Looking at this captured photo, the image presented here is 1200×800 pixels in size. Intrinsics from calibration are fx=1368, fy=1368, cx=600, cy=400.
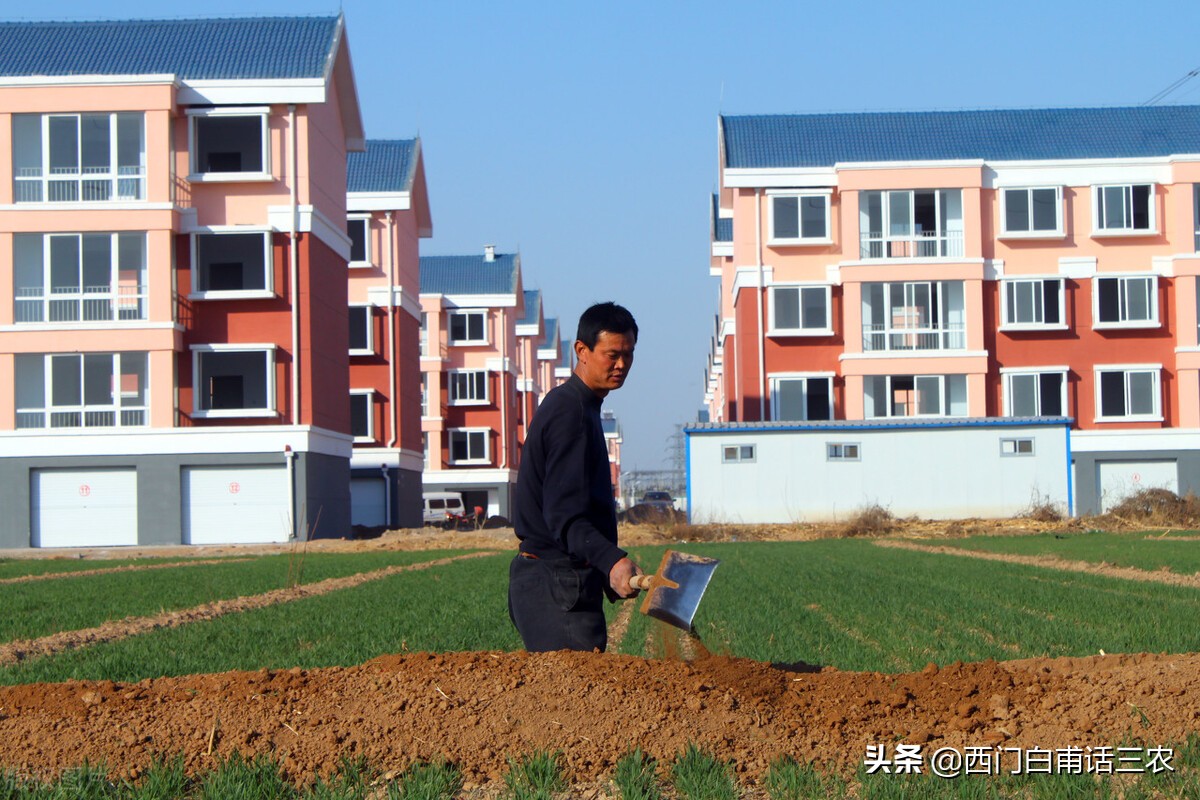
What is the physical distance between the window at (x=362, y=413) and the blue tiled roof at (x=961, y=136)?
15.5 metres

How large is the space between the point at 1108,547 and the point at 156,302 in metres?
24.1

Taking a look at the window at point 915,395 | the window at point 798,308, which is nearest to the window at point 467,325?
the window at point 798,308

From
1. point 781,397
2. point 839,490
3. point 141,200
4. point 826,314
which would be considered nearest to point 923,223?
point 826,314

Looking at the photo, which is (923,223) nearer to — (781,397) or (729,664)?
(781,397)

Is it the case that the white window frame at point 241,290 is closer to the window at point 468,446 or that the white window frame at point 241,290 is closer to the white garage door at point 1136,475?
the white garage door at point 1136,475

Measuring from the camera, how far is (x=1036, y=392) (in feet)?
142

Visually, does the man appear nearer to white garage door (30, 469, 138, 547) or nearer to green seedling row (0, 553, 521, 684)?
green seedling row (0, 553, 521, 684)

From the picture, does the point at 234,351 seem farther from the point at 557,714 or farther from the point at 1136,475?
the point at 557,714

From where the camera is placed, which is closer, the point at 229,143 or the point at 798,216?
the point at 229,143

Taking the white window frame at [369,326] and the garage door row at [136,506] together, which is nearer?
the garage door row at [136,506]

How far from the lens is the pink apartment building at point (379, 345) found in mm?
48125

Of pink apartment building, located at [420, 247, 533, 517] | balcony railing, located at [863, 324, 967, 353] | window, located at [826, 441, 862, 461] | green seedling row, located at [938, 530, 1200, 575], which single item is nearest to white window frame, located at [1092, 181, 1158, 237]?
balcony railing, located at [863, 324, 967, 353]

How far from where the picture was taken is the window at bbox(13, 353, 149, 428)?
35.6m

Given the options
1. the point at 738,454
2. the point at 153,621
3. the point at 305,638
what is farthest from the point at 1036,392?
the point at 305,638
